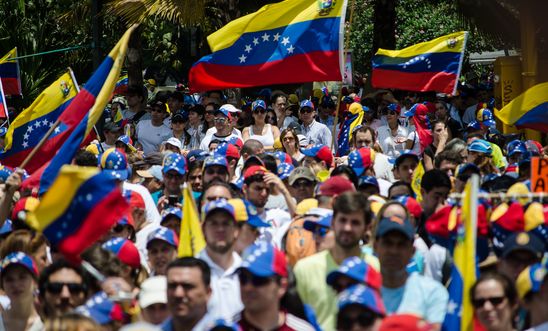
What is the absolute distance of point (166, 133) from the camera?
16.3m

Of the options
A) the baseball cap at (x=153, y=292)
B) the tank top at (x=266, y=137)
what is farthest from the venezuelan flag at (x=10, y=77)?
the baseball cap at (x=153, y=292)

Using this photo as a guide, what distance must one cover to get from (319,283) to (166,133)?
8.79 metres

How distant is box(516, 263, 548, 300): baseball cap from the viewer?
23.3ft

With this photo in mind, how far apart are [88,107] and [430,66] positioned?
7066mm

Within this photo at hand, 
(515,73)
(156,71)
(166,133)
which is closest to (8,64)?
(166,133)

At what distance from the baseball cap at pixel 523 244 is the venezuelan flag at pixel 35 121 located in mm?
6168

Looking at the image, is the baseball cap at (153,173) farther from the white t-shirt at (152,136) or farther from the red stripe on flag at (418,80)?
the red stripe on flag at (418,80)

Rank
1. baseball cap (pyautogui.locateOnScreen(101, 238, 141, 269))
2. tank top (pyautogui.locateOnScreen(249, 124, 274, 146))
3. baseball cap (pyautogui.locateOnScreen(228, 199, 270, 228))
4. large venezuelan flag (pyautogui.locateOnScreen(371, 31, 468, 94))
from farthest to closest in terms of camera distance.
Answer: large venezuelan flag (pyautogui.locateOnScreen(371, 31, 468, 94))
tank top (pyautogui.locateOnScreen(249, 124, 274, 146))
baseball cap (pyautogui.locateOnScreen(228, 199, 270, 228))
baseball cap (pyautogui.locateOnScreen(101, 238, 141, 269))

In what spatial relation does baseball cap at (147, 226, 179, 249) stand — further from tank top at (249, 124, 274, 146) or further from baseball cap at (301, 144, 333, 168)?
tank top at (249, 124, 274, 146)

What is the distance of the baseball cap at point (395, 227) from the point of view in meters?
7.88

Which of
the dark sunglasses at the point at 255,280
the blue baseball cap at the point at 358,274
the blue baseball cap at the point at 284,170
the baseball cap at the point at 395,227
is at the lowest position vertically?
the blue baseball cap at the point at 284,170

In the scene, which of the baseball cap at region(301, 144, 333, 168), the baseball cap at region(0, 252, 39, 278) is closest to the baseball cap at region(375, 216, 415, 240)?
the baseball cap at region(0, 252, 39, 278)

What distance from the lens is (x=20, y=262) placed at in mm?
8297

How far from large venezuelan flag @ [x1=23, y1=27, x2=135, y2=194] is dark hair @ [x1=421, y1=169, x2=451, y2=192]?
2.56 metres
